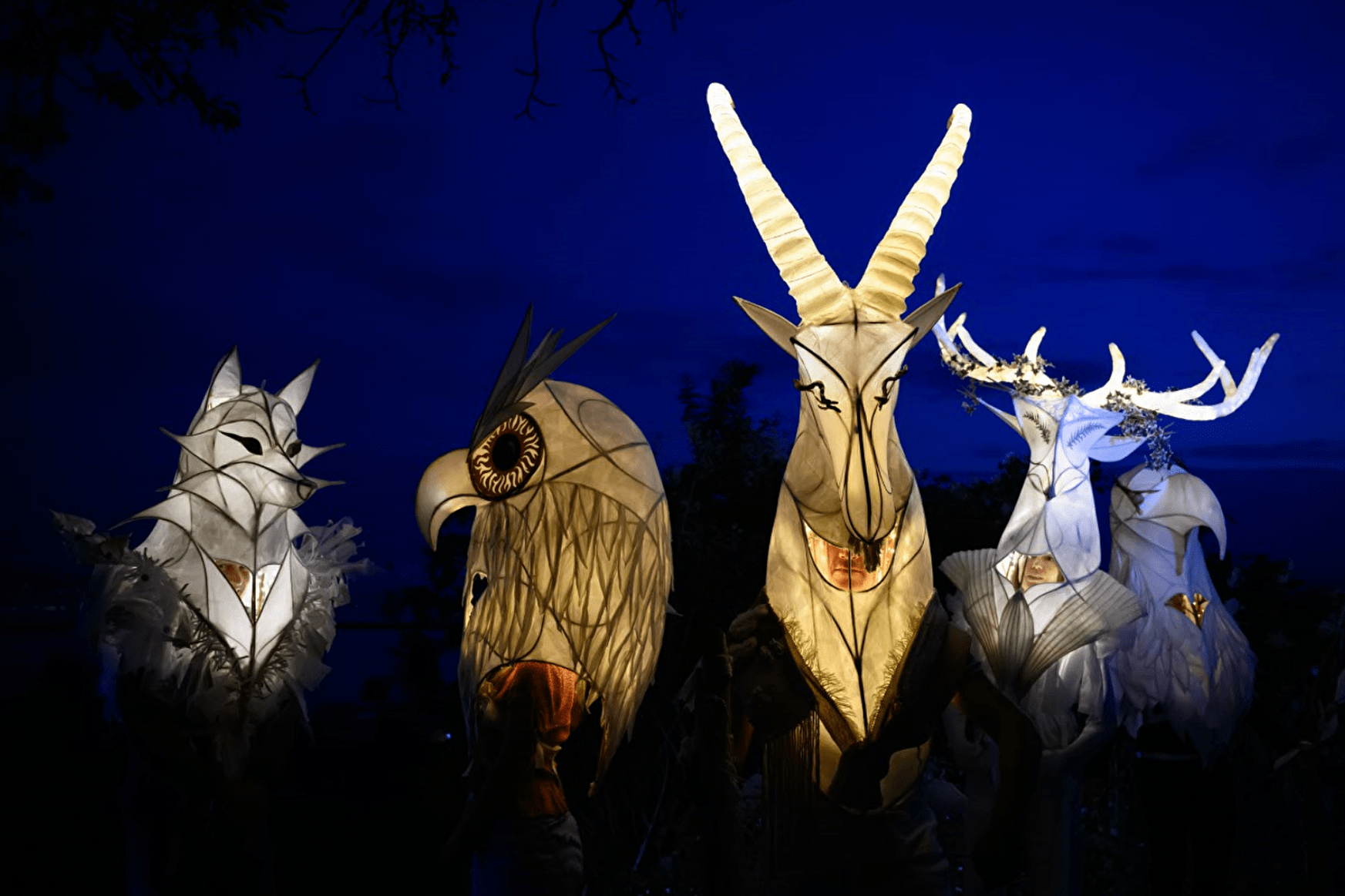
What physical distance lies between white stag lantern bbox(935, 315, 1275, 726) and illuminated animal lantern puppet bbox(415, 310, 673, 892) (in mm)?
1236

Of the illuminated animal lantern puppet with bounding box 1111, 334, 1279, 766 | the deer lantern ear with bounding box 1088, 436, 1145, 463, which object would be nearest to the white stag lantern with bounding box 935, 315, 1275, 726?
the deer lantern ear with bounding box 1088, 436, 1145, 463

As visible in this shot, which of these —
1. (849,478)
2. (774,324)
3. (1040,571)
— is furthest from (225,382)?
(1040,571)

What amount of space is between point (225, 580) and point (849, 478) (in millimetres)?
2075

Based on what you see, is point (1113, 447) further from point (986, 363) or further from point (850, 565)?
point (850, 565)

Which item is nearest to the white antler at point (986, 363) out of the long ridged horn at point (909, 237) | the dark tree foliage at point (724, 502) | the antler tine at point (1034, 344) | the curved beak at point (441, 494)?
the antler tine at point (1034, 344)

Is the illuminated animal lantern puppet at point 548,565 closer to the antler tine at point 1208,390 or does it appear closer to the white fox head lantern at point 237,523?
the white fox head lantern at point 237,523

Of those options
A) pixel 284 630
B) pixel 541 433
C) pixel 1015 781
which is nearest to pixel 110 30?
pixel 541 433

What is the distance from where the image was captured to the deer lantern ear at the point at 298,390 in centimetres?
417

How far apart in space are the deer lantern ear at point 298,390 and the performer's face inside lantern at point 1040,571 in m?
2.91

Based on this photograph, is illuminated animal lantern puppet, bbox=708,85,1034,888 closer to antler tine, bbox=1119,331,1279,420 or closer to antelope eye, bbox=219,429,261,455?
antelope eye, bbox=219,429,261,455

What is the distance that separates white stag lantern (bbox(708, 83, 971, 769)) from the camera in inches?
110

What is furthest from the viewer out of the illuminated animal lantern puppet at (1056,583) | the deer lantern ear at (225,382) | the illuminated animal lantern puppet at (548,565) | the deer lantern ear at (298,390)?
the deer lantern ear at (298,390)

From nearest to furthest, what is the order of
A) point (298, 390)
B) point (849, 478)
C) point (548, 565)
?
1. point (849, 478)
2. point (548, 565)
3. point (298, 390)

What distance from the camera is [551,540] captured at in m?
3.13
